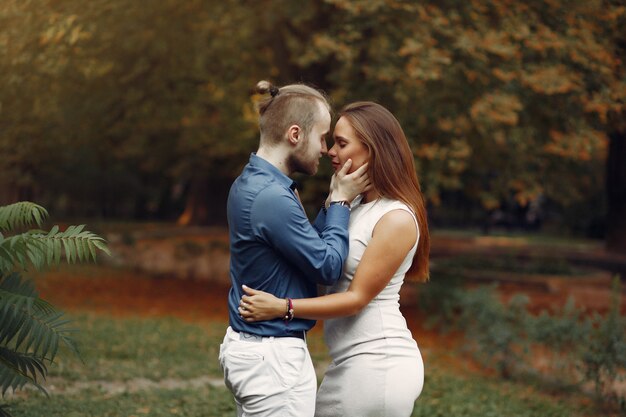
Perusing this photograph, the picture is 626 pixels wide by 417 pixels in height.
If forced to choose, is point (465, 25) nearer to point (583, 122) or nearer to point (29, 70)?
point (583, 122)

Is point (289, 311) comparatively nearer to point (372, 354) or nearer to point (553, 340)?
point (372, 354)

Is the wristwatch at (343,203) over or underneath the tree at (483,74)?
over

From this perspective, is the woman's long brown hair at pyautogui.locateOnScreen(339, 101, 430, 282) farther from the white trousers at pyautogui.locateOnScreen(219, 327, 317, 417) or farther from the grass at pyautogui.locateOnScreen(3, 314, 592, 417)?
the grass at pyautogui.locateOnScreen(3, 314, 592, 417)

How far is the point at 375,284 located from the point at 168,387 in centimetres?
584

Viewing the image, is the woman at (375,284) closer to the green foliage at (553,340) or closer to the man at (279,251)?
the man at (279,251)

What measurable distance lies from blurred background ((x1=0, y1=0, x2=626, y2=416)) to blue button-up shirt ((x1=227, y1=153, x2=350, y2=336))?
431 centimetres

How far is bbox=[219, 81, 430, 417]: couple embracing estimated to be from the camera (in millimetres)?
2941

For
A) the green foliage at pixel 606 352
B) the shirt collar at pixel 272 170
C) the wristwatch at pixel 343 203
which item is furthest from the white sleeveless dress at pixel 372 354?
the green foliage at pixel 606 352

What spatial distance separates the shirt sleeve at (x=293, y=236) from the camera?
2.87 meters

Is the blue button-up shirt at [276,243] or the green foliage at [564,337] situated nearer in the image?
the blue button-up shirt at [276,243]

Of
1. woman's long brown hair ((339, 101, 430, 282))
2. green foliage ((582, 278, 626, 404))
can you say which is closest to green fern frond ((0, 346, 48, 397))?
woman's long brown hair ((339, 101, 430, 282))

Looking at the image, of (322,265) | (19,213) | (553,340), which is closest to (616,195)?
(553,340)

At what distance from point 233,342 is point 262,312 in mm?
211

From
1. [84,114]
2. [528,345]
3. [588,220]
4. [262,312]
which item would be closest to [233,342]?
[262,312]
